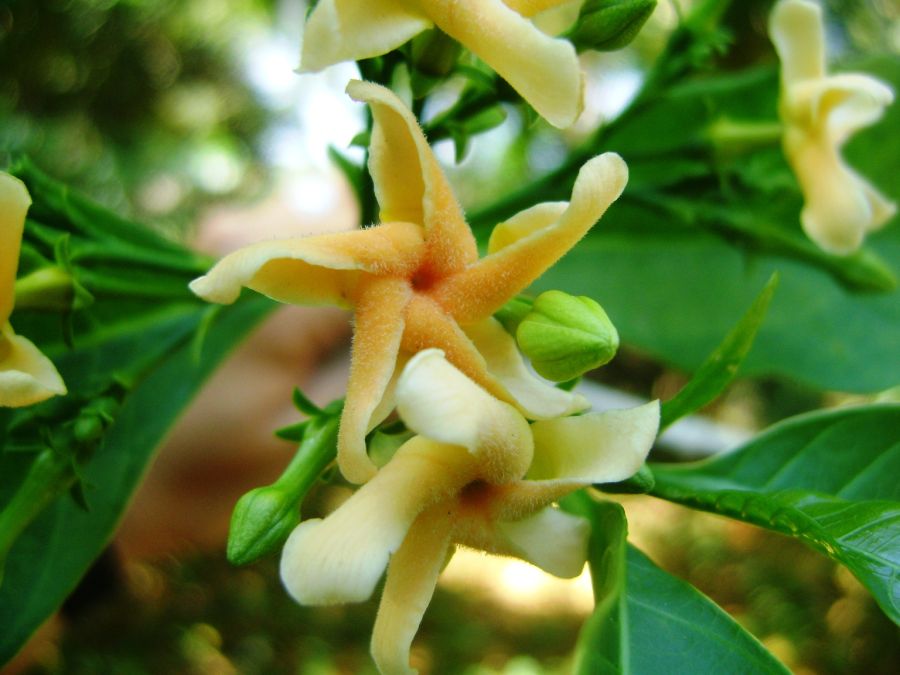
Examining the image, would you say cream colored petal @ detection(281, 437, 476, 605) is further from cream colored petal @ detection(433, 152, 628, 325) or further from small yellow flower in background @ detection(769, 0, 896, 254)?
small yellow flower in background @ detection(769, 0, 896, 254)

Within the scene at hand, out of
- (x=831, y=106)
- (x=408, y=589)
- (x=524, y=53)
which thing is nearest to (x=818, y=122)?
(x=831, y=106)

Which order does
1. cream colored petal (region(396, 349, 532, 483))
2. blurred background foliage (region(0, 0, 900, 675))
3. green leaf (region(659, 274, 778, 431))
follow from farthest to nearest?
blurred background foliage (region(0, 0, 900, 675)) < green leaf (region(659, 274, 778, 431)) < cream colored petal (region(396, 349, 532, 483))

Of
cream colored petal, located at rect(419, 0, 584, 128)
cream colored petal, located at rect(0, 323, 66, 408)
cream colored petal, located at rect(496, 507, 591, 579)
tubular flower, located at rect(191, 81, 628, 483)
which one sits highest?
cream colored petal, located at rect(419, 0, 584, 128)

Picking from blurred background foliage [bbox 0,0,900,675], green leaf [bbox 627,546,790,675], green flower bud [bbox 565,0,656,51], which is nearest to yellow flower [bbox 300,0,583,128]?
green flower bud [bbox 565,0,656,51]

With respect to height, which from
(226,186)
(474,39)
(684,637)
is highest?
(474,39)

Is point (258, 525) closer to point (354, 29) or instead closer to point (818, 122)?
point (354, 29)

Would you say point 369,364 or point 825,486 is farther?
→ point 825,486
